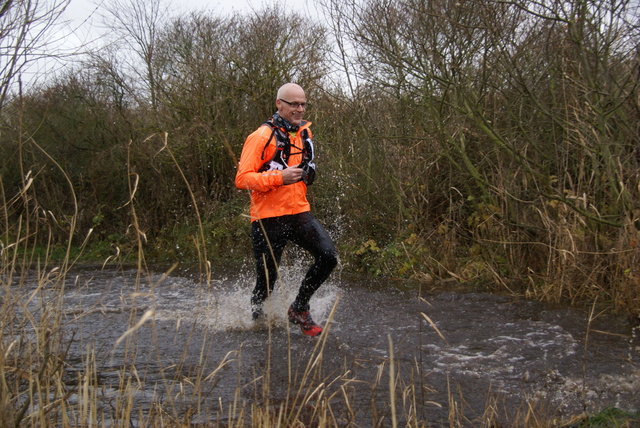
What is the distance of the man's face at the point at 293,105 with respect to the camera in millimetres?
5711

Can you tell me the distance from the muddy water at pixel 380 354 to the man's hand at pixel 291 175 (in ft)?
3.56

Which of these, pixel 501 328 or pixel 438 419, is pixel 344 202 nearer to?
pixel 501 328

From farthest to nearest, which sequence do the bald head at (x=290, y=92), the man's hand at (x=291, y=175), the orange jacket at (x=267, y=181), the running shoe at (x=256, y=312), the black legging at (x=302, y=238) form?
the running shoe at (x=256, y=312)
the black legging at (x=302, y=238)
the bald head at (x=290, y=92)
the orange jacket at (x=267, y=181)
the man's hand at (x=291, y=175)

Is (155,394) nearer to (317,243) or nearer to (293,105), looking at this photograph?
(317,243)

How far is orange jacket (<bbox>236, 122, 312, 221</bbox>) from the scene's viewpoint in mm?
5598

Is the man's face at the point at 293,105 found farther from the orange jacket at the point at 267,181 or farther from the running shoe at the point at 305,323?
the running shoe at the point at 305,323

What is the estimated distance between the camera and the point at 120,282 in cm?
1019

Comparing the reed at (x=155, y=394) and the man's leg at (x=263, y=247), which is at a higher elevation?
the man's leg at (x=263, y=247)

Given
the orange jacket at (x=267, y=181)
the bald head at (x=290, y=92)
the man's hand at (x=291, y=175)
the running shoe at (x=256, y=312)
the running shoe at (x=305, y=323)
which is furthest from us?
the running shoe at (x=256, y=312)

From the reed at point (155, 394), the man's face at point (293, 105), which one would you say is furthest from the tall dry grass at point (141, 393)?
the man's face at point (293, 105)

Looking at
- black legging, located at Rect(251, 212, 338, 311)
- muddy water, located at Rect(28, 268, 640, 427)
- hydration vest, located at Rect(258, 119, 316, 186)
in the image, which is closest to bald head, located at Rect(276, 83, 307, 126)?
hydration vest, located at Rect(258, 119, 316, 186)

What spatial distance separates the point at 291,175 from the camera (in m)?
5.48

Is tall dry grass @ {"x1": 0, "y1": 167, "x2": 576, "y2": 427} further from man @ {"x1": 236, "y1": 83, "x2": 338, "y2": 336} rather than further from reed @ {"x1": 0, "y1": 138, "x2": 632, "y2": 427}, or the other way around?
man @ {"x1": 236, "y1": 83, "x2": 338, "y2": 336}

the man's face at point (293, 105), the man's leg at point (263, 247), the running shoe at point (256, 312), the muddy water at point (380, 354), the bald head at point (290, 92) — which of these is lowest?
the muddy water at point (380, 354)
